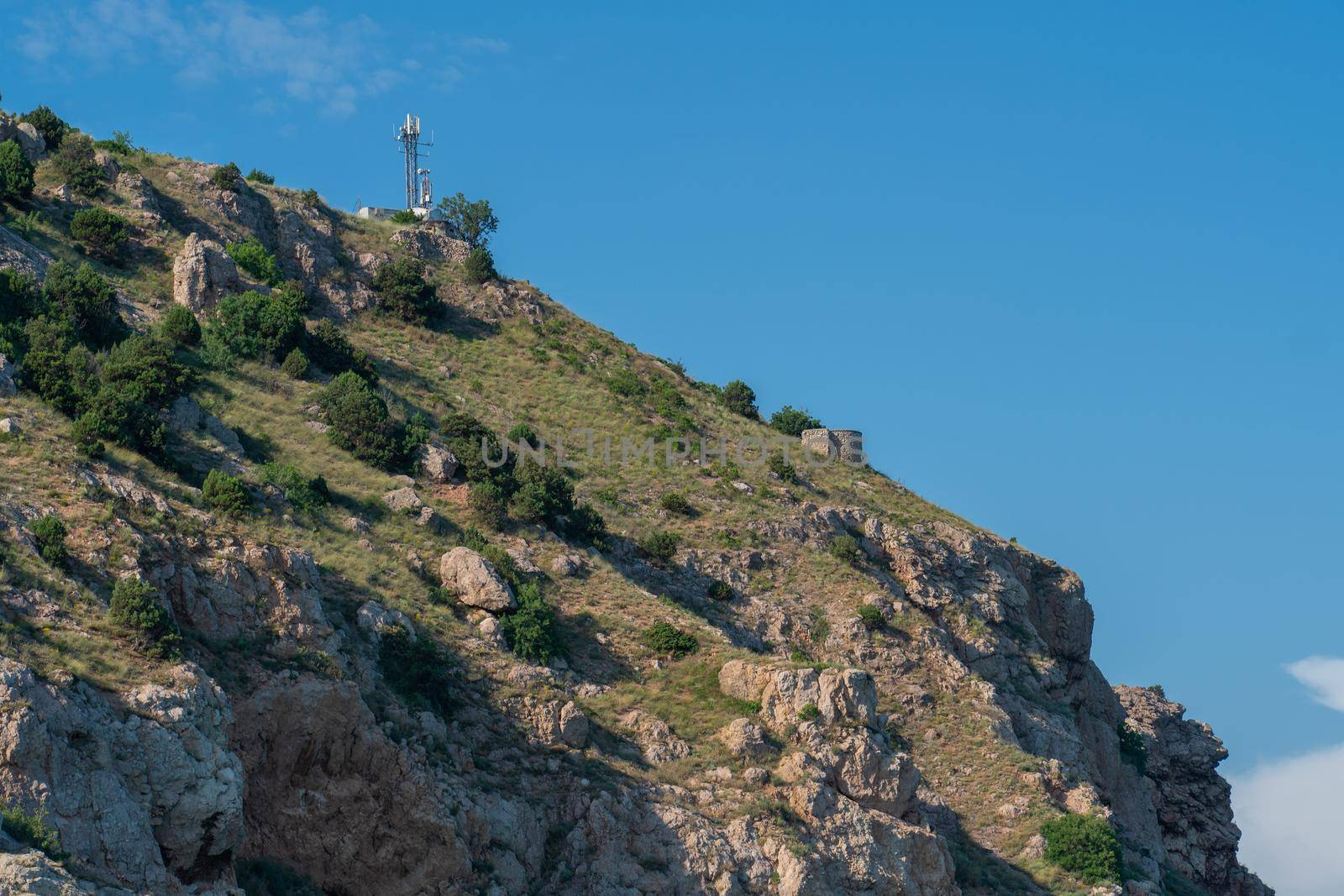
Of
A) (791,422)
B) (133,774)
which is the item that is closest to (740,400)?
(791,422)

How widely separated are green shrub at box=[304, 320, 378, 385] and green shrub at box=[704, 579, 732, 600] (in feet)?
46.0

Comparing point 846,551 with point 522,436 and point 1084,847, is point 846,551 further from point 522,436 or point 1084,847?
point 1084,847

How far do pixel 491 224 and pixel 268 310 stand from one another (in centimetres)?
2375

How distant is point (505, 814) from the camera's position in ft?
119

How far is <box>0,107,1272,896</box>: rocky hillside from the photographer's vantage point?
31.0 metres

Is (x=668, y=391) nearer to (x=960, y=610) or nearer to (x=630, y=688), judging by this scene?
(x=960, y=610)

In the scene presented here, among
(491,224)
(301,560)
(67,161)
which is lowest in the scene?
(301,560)

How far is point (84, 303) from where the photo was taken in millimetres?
51094

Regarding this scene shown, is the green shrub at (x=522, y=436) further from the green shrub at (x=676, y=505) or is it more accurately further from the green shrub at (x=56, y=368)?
the green shrub at (x=56, y=368)

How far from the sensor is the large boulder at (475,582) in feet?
142

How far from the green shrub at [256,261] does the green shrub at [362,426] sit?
1053 centimetres

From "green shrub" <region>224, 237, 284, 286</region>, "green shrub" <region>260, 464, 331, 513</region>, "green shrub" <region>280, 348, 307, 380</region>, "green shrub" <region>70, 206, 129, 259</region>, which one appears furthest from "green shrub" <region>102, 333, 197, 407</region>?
"green shrub" <region>224, 237, 284, 286</region>

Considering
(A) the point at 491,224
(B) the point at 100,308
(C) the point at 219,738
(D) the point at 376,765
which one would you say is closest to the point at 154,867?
(C) the point at 219,738

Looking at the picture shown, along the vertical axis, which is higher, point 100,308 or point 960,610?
point 960,610
